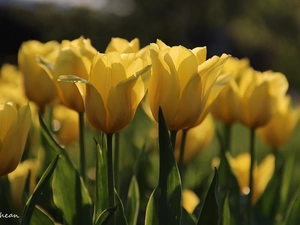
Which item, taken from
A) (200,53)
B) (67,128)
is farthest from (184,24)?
(200,53)

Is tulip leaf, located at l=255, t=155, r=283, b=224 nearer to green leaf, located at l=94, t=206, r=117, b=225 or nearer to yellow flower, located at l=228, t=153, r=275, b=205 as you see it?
yellow flower, located at l=228, t=153, r=275, b=205

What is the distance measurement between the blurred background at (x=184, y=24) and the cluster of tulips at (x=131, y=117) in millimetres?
13105

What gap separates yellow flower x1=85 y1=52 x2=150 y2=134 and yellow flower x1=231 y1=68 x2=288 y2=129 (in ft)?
1.68

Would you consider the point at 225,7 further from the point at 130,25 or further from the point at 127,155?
the point at 127,155

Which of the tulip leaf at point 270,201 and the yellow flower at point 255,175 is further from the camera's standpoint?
the yellow flower at point 255,175

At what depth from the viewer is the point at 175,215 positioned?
108cm

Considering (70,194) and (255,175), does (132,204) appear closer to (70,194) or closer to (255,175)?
(70,194)

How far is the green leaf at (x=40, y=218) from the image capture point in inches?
45.8

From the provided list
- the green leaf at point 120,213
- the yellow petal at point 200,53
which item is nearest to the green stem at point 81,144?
the green leaf at point 120,213

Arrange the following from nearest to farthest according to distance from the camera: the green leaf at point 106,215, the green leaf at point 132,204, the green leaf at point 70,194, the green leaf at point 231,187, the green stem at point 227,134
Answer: the green leaf at point 106,215
the green leaf at point 70,194
the green leaf at point 132,204
the green leaf at point 231,187
the green stem at point 227,134

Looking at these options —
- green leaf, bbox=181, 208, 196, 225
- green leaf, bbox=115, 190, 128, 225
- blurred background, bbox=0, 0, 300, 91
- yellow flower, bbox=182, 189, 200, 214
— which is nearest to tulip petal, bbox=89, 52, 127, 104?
green leaf, bbox=115, 190, 128, 225

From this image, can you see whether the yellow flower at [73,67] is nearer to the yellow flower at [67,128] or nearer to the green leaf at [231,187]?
the green leaf at [231,187]

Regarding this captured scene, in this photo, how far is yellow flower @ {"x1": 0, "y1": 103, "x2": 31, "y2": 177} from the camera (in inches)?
39.7

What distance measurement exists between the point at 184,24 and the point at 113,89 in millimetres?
16610
